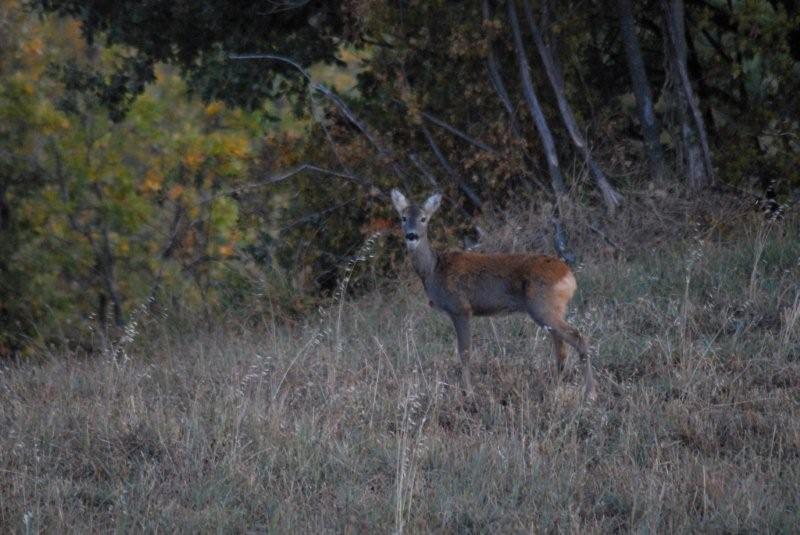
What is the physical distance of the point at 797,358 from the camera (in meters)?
7.96

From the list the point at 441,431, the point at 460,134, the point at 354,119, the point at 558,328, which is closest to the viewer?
the point at 441,431

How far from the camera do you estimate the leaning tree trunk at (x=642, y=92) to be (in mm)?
12586

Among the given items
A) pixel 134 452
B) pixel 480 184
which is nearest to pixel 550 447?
pixel 134 452

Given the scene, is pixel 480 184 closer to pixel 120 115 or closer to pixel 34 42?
pixel 120 115

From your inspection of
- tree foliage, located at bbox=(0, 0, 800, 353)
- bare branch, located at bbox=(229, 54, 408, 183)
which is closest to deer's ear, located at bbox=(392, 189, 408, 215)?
tree foliage, located at bbox=(0, 0, 800, 353)

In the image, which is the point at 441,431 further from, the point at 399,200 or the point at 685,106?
the point at 685,106

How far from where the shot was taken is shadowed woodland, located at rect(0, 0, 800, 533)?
6066mm

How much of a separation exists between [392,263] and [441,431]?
6.00m

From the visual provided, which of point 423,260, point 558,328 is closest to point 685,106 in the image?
point 423,260

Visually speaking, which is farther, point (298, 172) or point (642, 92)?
point (298, 172)

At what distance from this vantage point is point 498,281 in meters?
8.55

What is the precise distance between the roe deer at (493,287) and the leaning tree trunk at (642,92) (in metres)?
4.18

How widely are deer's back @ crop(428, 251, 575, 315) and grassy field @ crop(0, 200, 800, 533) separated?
39 centimetres

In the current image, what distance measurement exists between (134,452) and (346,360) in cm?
222
